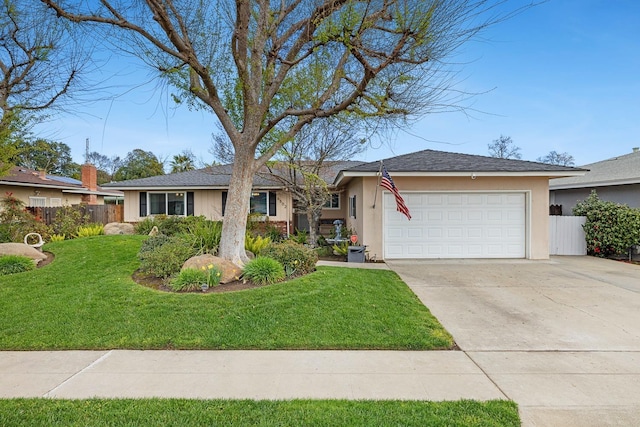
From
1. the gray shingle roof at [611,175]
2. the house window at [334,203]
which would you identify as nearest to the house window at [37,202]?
the house window at [334,203]

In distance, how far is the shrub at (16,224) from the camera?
1163cm

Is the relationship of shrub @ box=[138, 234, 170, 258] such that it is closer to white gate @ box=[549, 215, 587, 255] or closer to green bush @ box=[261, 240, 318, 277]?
green bush @ box=[261, 240, 318, 277]

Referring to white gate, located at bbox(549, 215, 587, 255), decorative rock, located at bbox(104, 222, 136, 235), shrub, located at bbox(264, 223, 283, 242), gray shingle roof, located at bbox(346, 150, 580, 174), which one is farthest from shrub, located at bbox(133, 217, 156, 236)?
white gate, located at bbox(549, 215, 587, 255)

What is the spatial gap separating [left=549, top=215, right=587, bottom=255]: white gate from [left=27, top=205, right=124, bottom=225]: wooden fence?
19.8 m

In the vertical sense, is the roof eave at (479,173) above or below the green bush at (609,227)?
above

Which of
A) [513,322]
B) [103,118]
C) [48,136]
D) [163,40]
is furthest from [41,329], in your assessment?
[48,136]

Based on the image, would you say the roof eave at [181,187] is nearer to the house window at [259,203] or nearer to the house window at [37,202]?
the house window at [259,203]

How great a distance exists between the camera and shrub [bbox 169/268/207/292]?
6215 millimetres

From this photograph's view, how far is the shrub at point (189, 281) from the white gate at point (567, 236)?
11.8 meters

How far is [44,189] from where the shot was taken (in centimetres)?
1869

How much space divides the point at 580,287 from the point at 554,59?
7478 millimetres

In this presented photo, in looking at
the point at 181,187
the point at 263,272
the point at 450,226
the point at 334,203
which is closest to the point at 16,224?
the point at 181,187

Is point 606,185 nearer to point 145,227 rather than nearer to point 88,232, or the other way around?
point 145,227

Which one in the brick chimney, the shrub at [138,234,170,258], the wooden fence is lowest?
the shrub at [138,234,170,258]
